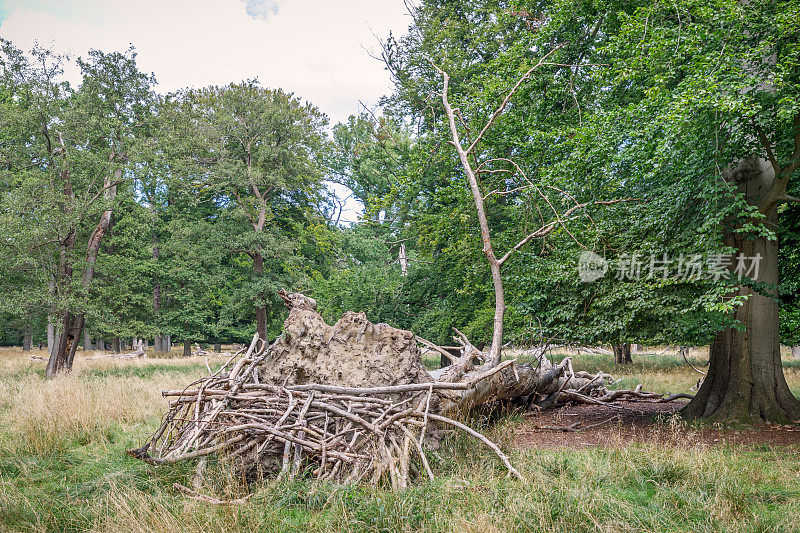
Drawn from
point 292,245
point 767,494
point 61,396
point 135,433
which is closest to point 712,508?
point 767,494

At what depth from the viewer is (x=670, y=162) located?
7.21 m

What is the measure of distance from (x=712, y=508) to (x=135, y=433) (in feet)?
24.0

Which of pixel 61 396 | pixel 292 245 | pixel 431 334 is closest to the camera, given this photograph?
pixel 61 396

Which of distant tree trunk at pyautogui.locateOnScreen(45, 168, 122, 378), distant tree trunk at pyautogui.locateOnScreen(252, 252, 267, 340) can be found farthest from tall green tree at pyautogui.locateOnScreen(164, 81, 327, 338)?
distant tree trunk at pyautogui.locateOnScreen(45, 168, 122, 378)

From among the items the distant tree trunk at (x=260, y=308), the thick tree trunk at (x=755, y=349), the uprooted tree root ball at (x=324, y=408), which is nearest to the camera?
the uprooted tree root ball at (x=324, y=408)

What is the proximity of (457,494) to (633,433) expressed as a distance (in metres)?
4.40

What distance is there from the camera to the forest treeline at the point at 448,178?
267 inches

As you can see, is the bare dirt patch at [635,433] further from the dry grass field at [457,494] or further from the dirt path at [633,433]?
the dry grass field at [457,494]

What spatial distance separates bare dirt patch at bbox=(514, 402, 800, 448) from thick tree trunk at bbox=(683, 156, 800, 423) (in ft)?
1.41

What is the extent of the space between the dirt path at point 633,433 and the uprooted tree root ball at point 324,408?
5.26 ft

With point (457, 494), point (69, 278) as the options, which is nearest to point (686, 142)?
point (457, 494)

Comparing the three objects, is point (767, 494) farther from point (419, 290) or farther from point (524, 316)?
point (419, 290)

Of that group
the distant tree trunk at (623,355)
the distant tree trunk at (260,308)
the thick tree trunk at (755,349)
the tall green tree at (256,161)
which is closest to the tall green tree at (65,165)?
the tall green tree at (256,161)

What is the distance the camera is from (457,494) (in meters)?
4.05
